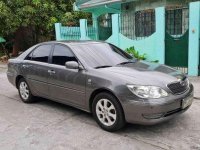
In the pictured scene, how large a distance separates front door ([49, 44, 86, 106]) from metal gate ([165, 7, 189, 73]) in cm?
469

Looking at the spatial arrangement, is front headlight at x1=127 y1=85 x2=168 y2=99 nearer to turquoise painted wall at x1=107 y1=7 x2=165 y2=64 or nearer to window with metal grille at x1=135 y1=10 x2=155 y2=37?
turquoise painted wall at x1=107 y1=7 x2=165 y2=64

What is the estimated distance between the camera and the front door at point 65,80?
16.6 feet

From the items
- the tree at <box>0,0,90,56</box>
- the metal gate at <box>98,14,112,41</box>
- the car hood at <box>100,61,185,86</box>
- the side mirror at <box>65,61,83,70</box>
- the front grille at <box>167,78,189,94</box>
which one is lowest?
the front grille at <box>167,78,189,94</box>

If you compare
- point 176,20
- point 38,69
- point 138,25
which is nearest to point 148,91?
point 38,69

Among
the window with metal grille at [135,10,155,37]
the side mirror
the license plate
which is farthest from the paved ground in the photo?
the window with metal grille at [135,10,155,37]

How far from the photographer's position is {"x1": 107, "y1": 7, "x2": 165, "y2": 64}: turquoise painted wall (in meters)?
9.40

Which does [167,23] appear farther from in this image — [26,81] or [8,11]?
[8,11]

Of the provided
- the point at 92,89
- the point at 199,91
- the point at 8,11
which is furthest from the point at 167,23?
the point at 8,11

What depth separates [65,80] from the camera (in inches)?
211

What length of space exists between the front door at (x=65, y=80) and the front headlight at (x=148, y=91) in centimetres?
107

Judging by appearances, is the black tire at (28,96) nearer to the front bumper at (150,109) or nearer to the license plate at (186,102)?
the front bumper at (150,109)

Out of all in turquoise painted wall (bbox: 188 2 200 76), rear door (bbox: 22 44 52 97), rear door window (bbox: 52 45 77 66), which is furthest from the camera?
turquoise painted wall (bbox: 188 2 200 76)

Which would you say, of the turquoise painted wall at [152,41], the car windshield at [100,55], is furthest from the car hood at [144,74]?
the turquoise painted wall at [152,41]

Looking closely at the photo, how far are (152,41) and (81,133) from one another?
6.06 metres
